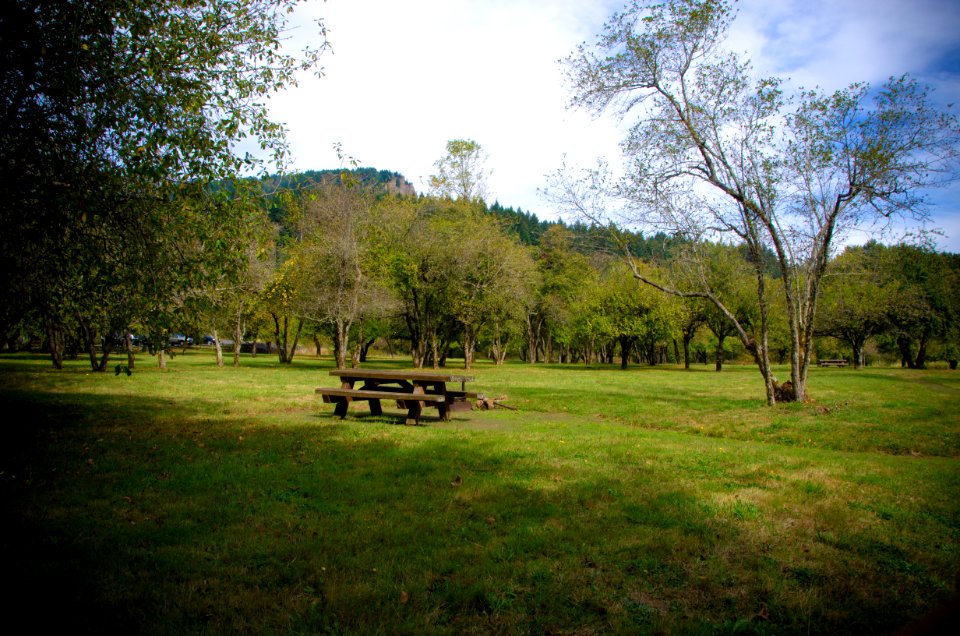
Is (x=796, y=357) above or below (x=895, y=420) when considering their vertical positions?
above

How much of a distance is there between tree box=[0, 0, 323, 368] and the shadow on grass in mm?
3211

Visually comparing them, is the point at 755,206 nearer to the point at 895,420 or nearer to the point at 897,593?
the point at 895,420

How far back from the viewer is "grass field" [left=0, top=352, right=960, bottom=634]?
391 cm

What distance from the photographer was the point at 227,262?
30.0 ft

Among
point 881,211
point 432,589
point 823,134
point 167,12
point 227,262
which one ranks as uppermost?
point 823,134

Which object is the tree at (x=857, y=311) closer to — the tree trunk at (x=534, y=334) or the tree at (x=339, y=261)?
the tree trunk at (x=534, y=334)

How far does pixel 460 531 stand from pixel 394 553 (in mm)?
814

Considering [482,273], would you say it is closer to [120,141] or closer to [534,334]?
[534,334]

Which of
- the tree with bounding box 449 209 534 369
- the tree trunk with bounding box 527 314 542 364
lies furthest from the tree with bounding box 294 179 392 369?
the tree trunk with bounding box 527 314 542 364

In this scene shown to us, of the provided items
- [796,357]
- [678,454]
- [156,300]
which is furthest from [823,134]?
[156,300]

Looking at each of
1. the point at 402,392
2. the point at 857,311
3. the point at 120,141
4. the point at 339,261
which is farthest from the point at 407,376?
the point at 857,311

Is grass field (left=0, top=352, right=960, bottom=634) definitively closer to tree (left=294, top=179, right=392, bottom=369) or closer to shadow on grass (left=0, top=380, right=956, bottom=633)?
shadow on grass (left=0, top=380, right=956, bottom=633)

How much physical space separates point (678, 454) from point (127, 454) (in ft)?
29.9

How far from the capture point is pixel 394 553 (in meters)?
4.80
